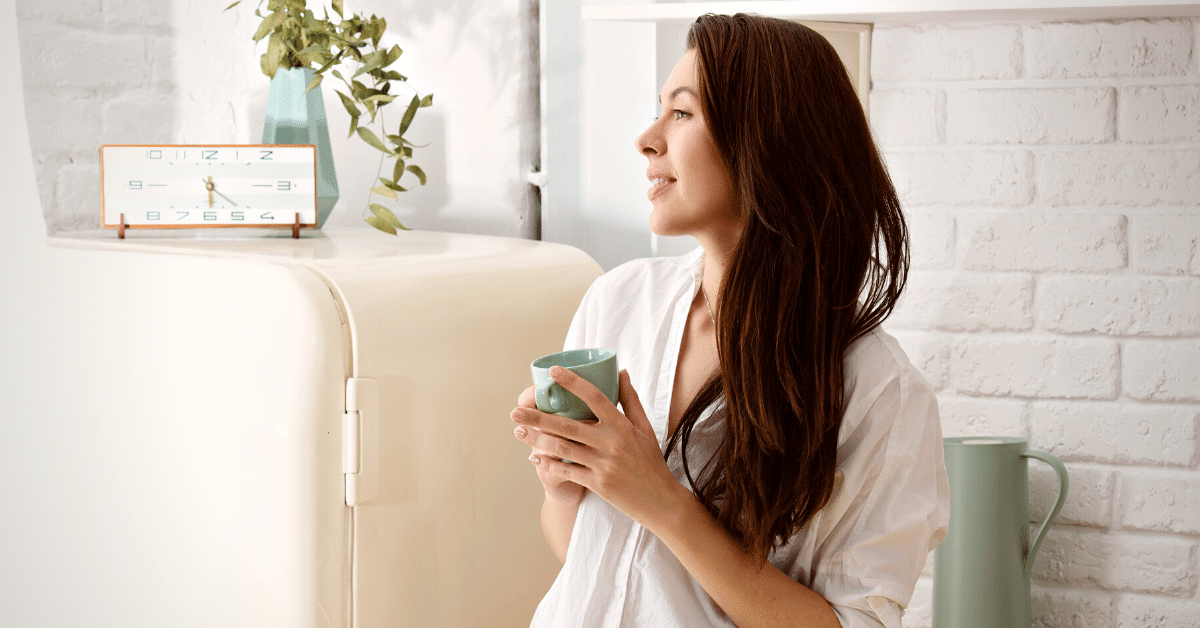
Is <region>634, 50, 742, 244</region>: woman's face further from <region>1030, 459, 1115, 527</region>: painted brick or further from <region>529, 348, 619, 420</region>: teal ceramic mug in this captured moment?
<region>1030, 459, 1115, 527</region>: painted brick

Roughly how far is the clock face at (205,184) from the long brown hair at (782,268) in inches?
25.8

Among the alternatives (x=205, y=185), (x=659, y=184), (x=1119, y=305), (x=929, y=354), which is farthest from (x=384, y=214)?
(x=1119, y=305)

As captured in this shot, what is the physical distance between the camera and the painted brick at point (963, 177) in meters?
1.30

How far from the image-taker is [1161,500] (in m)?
1.28

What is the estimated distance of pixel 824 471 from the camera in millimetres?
837

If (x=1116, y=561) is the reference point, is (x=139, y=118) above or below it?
above

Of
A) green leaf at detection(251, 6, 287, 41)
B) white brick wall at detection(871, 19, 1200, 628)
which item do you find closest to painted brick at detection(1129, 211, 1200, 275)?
white brick wall at detection(871, 19, 1200, 628)

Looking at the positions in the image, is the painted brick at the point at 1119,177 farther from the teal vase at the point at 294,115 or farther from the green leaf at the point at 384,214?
the teal vase at the point at 294,115

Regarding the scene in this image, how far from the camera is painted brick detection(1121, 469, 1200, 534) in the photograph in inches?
50.1

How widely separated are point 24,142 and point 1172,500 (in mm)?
1746

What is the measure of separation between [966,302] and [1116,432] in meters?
0.26

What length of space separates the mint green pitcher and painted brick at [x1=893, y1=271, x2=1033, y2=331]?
0.17m

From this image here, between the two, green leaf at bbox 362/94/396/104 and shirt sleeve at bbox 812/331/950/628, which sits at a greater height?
green leaf at bbox 362/94/396/104

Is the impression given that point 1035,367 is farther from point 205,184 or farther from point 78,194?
point 78,194
